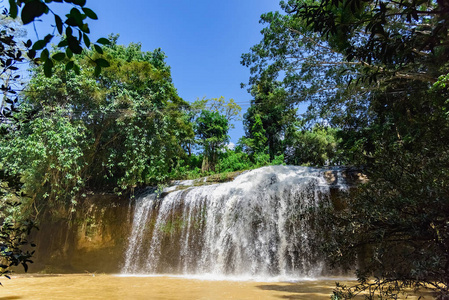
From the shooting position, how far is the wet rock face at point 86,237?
12.5 metres

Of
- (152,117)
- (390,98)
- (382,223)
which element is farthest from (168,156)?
(382,223)

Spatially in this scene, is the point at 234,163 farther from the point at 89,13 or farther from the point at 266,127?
the point at 89,13

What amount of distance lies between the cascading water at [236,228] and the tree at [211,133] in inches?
364

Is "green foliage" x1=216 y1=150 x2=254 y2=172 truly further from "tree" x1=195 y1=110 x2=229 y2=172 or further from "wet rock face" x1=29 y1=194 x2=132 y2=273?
"wet rock face" x1=29 y1=194 x2=132 y2=273

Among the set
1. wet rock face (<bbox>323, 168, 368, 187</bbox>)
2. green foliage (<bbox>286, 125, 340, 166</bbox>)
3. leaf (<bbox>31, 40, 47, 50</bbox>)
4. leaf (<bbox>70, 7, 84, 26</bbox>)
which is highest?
green foliage (<bbox>286, 125, 340, 166</bbox>)

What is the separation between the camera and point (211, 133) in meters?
23.0

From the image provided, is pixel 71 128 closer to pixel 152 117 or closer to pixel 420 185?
pixel 152 117

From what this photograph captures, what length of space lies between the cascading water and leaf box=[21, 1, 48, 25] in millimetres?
9006

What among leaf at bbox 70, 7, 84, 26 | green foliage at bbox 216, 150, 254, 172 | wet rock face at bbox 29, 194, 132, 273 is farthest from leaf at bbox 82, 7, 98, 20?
green foliage at bbox 216, 150, 254, 172

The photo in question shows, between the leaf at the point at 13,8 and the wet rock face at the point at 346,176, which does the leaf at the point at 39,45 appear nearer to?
the leaf at the point at 13,8

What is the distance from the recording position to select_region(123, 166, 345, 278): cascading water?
9859 mm

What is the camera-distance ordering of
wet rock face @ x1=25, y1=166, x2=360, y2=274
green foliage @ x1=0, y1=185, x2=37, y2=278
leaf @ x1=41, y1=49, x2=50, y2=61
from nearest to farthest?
leaf @ x1=41, y1=49, x2=50, y2=61 → green foliage @ x1=0, y1=185, x2=37, y2=278 → wet rock face @ x1=25, y1=166, x2=360, y2=274

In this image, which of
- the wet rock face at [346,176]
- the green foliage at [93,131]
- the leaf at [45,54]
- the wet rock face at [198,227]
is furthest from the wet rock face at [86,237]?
the leaf at [45,54]

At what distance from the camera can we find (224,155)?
2256cm
